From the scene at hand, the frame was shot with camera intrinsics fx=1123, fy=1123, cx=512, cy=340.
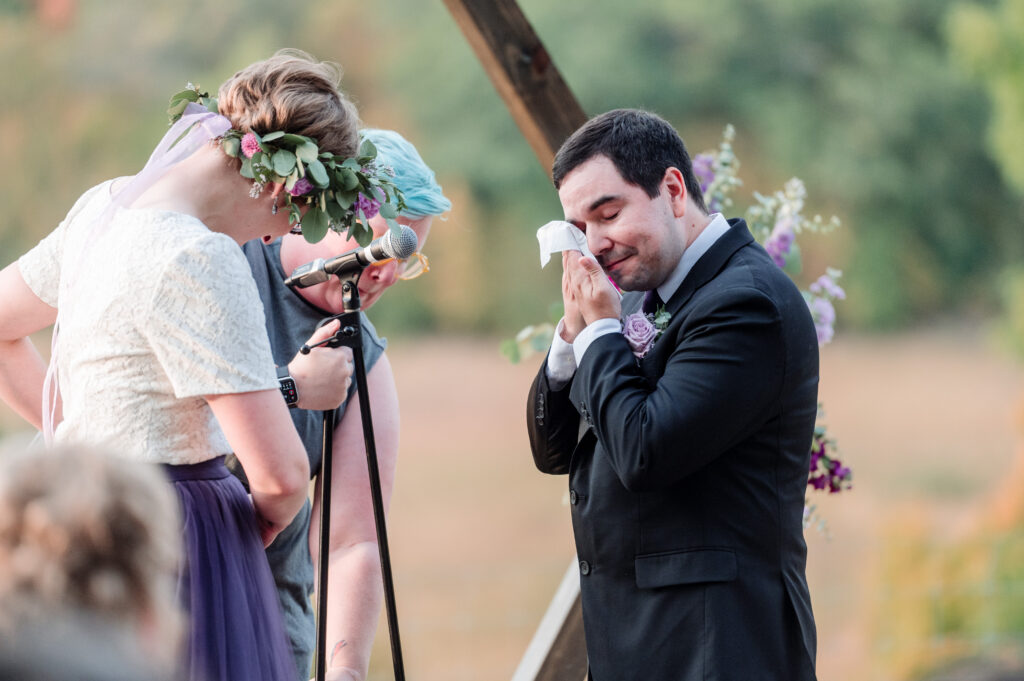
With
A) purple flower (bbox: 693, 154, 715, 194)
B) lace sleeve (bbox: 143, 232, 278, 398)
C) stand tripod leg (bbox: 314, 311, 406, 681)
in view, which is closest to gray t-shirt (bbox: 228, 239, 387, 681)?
stand tripod leg (bbox: 314, 311, 406, 681)

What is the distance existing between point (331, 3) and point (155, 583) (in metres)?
9.13

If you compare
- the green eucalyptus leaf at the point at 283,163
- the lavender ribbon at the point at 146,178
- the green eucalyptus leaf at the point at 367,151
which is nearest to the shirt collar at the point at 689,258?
the green eucalyptus leaf at the point at 367,151

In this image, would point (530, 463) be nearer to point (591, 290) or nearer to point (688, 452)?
point (591, 290)

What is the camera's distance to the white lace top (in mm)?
1560

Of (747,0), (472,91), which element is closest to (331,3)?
(472,91)

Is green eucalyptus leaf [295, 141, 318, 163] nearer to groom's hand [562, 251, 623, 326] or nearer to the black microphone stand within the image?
the black microphone stand

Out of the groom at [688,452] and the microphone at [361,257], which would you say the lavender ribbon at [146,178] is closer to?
the microphone at [361,257]

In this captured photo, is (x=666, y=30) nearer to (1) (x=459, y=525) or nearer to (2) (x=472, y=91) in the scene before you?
(2) (x=472, y=91)

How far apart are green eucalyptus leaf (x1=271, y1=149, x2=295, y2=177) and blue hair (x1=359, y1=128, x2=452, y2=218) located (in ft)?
1.48

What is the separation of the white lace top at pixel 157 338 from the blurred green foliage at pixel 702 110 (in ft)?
24.5

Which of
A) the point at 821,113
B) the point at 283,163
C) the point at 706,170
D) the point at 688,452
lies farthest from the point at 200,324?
the point at 821,113

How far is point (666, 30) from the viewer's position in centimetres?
944

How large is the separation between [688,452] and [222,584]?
0.73 metres

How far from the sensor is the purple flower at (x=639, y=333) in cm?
180
